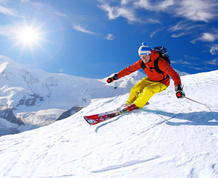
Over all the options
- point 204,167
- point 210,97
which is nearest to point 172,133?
point 204,167

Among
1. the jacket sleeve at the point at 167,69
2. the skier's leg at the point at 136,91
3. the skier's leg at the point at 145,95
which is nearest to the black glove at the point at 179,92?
the jacket sleeve at the point at 167,69

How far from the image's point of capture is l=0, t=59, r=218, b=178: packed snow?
247 cm

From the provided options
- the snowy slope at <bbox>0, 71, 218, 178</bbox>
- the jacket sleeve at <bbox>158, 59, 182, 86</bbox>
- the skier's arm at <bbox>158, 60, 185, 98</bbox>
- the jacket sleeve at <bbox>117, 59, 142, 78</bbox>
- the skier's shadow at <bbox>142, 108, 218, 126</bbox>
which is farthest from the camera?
the jacket sleeve at <bbox>117, 59, 142, 78</bbox>

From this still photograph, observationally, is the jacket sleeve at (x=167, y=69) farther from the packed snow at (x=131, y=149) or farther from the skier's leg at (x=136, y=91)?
the packed snow at (x=131, y=149)

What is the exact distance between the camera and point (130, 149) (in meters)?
3.11

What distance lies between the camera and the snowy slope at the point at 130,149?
247 centimetres

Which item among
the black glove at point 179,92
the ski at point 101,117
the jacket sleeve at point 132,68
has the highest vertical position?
the jacket sleeve at point 132,68

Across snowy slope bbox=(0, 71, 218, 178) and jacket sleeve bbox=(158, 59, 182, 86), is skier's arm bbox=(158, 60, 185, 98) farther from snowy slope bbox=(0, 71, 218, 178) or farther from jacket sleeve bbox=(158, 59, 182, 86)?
snowy slope bbox=(0, 71, 218, 178)

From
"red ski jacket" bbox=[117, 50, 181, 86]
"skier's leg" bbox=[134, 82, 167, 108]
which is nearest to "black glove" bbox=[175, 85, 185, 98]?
"red ski jacket" bbox=[117, 50, 181, 86]

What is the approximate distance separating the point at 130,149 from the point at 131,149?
2 cm

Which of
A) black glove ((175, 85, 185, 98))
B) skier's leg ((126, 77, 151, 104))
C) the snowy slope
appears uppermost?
skier's leg ((126, 77, 151, 104))

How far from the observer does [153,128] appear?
3.79 m

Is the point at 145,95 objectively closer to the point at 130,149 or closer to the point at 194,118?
the point at 194,118

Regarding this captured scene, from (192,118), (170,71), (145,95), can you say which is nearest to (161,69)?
(170,71)
